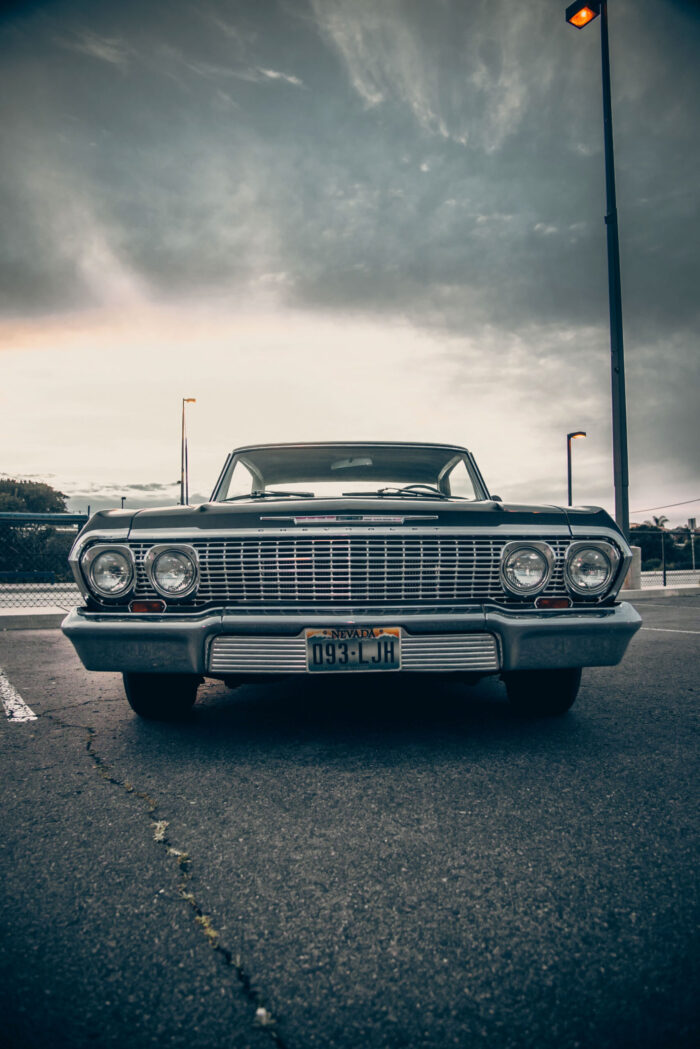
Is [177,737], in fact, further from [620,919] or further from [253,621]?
[620,919]

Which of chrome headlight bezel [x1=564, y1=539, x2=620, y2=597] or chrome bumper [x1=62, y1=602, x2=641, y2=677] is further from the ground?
chrome headlight bezel [x1=564, y1=539, x2=620, y2=597]

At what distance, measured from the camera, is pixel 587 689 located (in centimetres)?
387

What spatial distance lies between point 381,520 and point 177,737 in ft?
4.29

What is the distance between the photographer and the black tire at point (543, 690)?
9.90 feet

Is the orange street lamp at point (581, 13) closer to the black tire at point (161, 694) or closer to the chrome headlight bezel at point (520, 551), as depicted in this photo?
the chrome headlight bezel at point (520, 551)

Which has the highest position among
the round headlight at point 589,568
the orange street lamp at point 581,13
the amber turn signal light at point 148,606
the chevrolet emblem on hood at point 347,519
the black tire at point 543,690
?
the orange street lamp at point 581,13

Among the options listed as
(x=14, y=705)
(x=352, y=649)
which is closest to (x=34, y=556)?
(x=14, y=705)

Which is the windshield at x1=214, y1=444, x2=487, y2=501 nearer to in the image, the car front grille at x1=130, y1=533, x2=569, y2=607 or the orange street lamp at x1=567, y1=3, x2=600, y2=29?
the car front grille at x1=130, y1=533, x2=569, y2=607

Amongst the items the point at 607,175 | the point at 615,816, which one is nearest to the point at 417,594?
the point at 615,816

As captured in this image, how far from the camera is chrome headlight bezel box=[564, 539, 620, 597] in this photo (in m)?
2.75

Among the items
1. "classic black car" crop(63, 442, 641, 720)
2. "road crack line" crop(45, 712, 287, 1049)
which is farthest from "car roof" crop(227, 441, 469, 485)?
"road crack line" crop(45, 712, 287, 1049)

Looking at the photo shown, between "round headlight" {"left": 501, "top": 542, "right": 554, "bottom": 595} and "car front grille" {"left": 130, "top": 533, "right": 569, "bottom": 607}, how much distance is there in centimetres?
3

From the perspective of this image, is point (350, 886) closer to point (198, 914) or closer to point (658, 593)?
point (198, 914)

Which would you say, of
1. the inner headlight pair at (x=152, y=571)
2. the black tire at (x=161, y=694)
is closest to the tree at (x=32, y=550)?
the black tire at (x=161, y=694)
